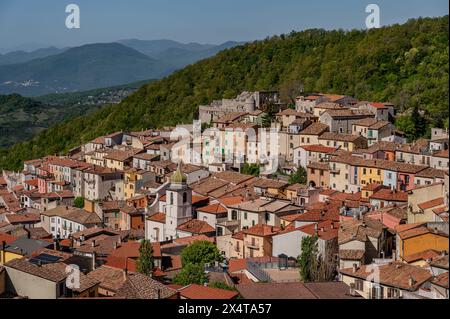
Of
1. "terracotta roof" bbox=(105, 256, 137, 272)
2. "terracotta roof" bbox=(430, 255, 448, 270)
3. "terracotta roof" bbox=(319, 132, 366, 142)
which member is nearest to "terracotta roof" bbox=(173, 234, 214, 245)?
"terracotta roof" bbox=(105, 256, 137, 272)

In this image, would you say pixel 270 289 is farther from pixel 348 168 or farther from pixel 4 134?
pixel 4 134

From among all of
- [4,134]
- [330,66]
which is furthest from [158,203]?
[4,134]

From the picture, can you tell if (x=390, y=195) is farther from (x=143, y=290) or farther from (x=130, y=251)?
(x=143, y=290)

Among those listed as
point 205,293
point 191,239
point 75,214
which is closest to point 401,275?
point 205,293

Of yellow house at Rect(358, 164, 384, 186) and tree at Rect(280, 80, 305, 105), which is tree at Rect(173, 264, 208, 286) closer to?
yellow house at Rect(358, 164, 384, 186)

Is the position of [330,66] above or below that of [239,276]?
above
